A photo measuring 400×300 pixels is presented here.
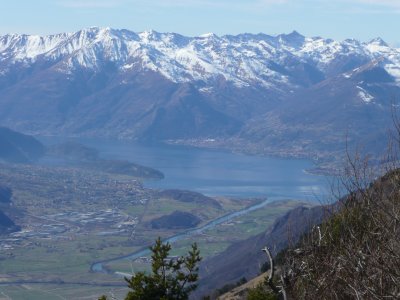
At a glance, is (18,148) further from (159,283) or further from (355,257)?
(355,257)

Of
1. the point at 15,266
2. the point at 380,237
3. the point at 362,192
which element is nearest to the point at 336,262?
the point at 380,237

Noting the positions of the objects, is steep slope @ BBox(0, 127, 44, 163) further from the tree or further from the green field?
the tree

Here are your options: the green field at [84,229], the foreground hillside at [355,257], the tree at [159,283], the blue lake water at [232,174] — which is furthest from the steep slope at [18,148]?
the foreground hillside at [355,257]

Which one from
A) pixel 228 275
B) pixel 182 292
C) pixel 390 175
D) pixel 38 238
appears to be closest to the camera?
pixel 390 175

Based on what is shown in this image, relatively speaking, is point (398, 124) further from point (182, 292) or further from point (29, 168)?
point (29, 168)

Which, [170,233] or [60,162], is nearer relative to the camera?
[170,233]

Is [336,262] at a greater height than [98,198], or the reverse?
[98,198]

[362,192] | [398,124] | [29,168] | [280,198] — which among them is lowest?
[362,192]

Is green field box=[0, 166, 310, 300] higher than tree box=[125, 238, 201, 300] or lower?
higher

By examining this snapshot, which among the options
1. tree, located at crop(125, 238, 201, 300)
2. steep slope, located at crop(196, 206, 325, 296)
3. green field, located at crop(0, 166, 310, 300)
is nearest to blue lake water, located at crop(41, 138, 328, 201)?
green field, located at crop(0, 166, 310, 300)

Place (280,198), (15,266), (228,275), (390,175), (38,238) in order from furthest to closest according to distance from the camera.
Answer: (280,198) < (38,238) < (15,266) < (228,275) < (390,175)
